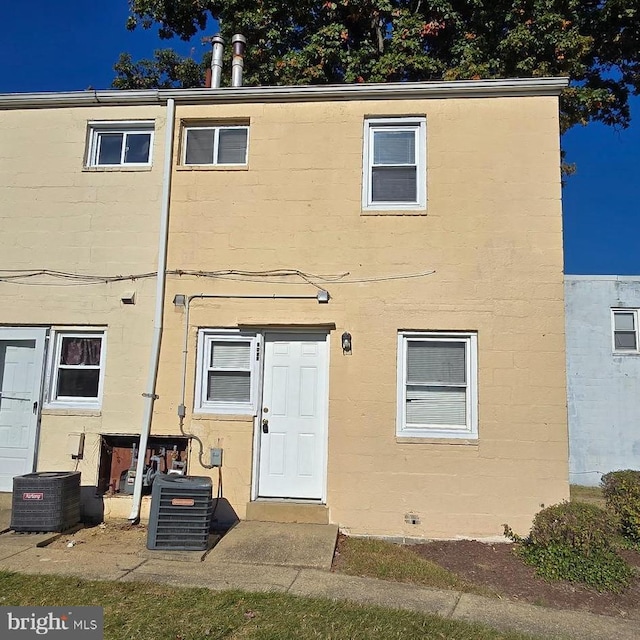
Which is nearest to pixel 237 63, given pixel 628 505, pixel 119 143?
pixel 119 143

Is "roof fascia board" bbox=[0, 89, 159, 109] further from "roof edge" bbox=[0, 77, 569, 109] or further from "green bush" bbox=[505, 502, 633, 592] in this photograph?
"green bush" bbox=[505, 502, 633, 592]

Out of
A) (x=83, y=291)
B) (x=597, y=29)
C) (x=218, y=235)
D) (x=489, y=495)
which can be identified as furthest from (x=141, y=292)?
(x=597, y=29)

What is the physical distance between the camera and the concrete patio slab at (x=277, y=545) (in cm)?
607

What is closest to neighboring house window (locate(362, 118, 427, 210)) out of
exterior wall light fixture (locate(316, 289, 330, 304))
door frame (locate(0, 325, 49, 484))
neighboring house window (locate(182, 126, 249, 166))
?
exterior wall light fixture (locate(316, 289, 330, 304))

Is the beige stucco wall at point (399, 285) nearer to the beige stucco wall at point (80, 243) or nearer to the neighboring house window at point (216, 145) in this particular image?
the neighboring house window at point (216, 145)

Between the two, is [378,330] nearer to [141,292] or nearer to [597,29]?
[141,292]

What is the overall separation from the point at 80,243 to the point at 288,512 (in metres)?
4.86

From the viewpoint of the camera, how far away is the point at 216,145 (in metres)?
8.44

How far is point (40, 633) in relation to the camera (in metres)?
4.28

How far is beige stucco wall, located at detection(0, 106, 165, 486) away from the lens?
7.86 meters

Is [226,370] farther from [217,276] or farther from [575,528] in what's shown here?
[575,528]

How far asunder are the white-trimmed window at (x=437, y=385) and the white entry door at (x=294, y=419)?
1.10 metres

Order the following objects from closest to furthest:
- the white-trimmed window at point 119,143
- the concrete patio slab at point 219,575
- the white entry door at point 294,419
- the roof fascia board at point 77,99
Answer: the concrete patio slab at point 219,575 → the white entry door at point 294,419 → the roof fascia board at point 77,99 → the white-trimmed window at point 119,143

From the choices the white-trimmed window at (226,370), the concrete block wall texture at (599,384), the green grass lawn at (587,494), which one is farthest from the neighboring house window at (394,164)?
the concrete block wall texture at (599,384)
